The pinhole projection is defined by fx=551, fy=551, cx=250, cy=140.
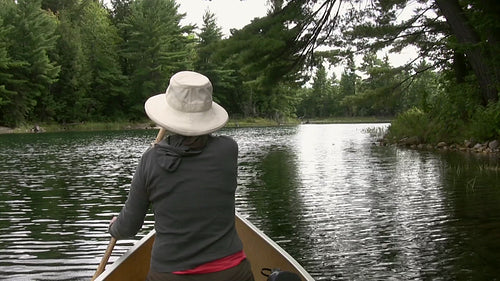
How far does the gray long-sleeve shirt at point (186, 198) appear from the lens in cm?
224

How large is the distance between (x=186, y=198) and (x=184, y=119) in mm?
333

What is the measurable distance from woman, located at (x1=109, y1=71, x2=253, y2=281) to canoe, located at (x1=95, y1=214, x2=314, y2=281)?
2.69 feet

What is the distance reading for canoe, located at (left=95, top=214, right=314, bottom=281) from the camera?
3227mm

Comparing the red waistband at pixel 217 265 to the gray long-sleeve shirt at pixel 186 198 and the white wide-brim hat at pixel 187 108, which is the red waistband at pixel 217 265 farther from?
the white wide-brim hat at pixel 187 108

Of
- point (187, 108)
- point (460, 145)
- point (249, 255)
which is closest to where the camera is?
point (187, 108)

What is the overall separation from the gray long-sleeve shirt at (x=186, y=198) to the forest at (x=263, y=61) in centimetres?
1113

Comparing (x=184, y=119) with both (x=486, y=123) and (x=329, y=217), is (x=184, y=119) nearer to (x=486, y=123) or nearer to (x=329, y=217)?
(x=329, y=217)

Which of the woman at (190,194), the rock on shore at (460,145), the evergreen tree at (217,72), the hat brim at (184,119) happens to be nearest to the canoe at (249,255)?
the woman at (190,194)

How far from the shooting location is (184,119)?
2.32 m

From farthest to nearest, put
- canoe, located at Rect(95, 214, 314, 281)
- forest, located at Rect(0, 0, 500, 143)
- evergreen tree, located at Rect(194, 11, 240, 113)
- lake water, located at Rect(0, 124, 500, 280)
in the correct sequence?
1. evergreen tree, located at Rect(194, 11, 240, 113)
2. forest, located at Rect(0, 0, 500, 143)
3. lake water, located at Rect(0, 124, 500, 280)
4. canoe, located at Rect(95, 214, 314, 281)

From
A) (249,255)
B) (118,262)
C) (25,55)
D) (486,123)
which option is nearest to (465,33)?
(486,123)

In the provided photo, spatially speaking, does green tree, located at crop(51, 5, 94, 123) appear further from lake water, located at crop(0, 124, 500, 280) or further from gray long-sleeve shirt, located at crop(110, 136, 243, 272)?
gray long-sleeve shirt, located at crop(110, 136, 243, 272)

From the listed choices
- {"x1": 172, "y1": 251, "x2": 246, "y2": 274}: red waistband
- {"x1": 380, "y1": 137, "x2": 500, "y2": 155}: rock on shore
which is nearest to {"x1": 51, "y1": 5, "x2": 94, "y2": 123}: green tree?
{"x1": 380, "y1": 137, "x2": 500, "y2": 155}: rock on shore

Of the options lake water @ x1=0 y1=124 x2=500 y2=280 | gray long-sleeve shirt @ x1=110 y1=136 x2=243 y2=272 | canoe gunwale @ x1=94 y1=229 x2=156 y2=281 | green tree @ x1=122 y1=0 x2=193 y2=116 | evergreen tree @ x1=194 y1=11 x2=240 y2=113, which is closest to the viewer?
gray long-sleeve shirt @ x1=110 y1=136 x2=243 y2=272
